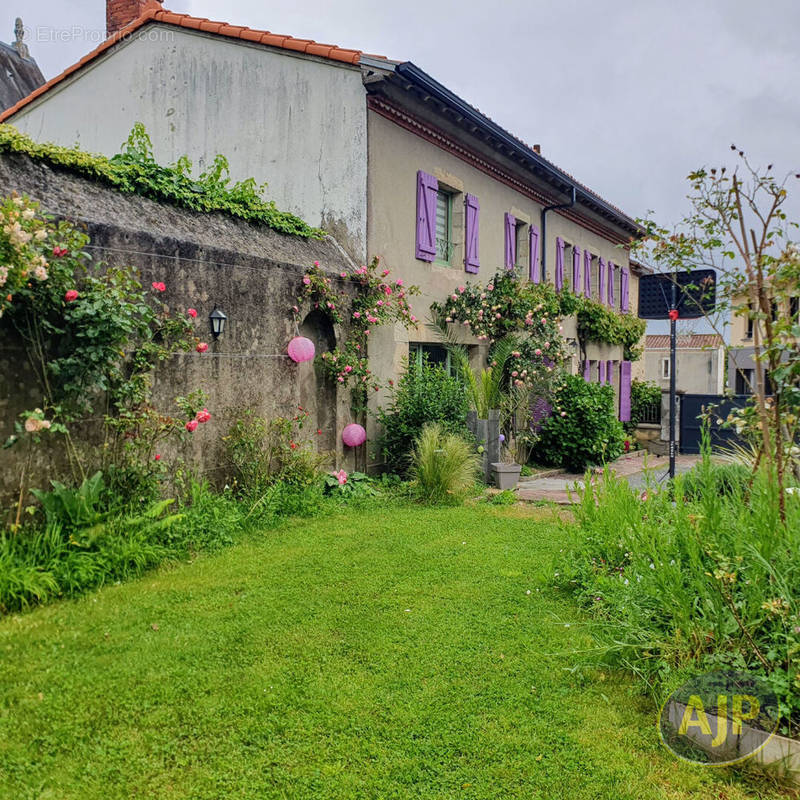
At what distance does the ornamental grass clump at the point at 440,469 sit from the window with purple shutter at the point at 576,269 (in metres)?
8.87

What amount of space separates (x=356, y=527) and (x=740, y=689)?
434 centimetres

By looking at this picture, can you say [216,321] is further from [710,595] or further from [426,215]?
[710,595]

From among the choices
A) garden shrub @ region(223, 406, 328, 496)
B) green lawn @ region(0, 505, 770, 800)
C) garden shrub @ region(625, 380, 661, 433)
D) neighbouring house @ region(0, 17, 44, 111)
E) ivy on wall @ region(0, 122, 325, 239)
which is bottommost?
green lawn @ region(0, 505, 770, 800)

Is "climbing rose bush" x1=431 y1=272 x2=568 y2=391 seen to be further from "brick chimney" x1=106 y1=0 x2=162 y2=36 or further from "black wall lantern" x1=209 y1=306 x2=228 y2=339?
"brick chimney" x1=106 y1=0 x2=162 y2=36

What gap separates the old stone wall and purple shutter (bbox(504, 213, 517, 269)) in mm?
5201

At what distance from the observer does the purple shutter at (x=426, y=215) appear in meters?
10.2

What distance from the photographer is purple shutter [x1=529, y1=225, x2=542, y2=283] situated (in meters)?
13.6

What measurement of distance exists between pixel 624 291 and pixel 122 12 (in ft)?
48.7

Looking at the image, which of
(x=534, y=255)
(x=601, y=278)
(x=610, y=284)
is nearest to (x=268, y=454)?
(x=534, y=255)

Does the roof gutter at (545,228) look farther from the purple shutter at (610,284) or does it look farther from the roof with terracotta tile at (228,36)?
the roof with terracotta tile at (228,36)

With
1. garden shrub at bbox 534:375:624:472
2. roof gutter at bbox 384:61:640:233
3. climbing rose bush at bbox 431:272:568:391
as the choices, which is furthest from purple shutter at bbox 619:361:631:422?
climbing rose bush at bbox 431:272:568:391

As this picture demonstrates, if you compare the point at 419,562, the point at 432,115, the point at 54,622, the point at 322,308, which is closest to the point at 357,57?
the point at 432,115

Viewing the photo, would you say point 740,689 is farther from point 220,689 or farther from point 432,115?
point 432,115

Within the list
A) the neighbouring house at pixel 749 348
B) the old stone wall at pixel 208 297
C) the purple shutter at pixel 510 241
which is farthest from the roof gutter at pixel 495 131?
the neighbouring house at pixel 749 348
